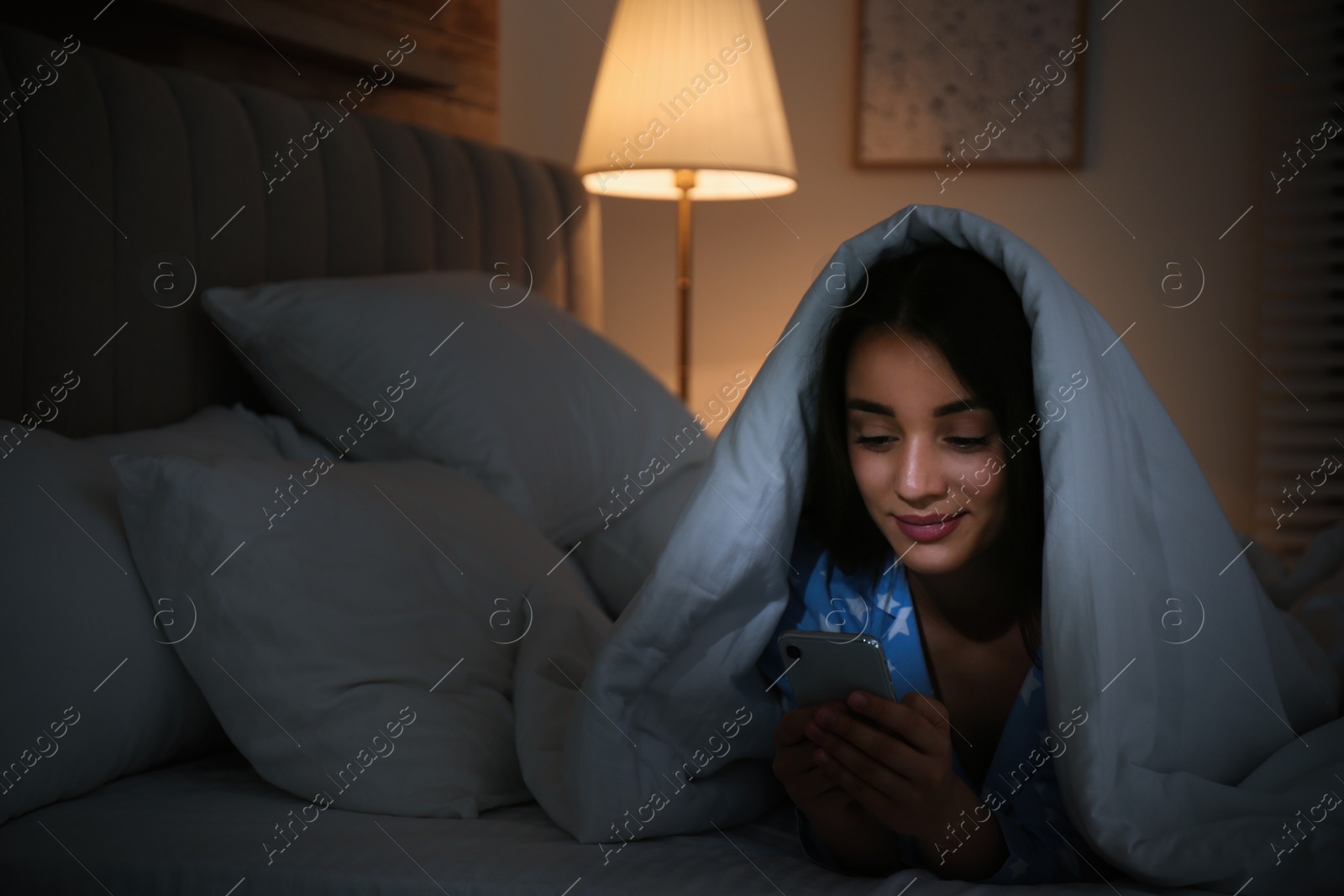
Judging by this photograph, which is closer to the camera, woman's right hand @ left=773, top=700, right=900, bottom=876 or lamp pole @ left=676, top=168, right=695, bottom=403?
woman's right hand @ left=773, top=700, right=900, bottom=876

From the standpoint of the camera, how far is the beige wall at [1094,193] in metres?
2.21

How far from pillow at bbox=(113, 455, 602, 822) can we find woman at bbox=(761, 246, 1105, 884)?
0.26 meters

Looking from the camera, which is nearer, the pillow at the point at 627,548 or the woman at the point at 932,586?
the woman at the point at 932,586

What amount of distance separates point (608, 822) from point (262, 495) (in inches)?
15.4

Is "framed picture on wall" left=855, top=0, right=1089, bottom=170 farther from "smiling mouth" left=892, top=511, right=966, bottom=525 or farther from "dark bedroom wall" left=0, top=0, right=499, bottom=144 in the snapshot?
"smiling mouth" left=892, top=511, right=966, bottom=525

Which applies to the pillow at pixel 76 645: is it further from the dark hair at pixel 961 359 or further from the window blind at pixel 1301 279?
the window blind at pixel 1301 279

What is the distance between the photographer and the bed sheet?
707 millimetres

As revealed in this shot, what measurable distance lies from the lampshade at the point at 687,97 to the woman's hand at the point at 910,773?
4.29ft

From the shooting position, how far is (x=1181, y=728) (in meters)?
0.75

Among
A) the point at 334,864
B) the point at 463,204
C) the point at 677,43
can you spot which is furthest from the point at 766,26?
the point at 334,864

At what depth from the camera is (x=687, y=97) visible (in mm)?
1853

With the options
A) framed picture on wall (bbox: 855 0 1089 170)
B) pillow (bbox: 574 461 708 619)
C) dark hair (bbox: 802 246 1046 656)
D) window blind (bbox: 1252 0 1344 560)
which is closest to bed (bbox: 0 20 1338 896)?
dark hair (bbox: 802 246 1046 656)

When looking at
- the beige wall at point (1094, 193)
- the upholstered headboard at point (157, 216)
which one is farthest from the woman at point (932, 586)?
the beige wall at point (1094, 193)

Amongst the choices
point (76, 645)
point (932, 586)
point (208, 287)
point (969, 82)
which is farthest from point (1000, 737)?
point (969, 82)
